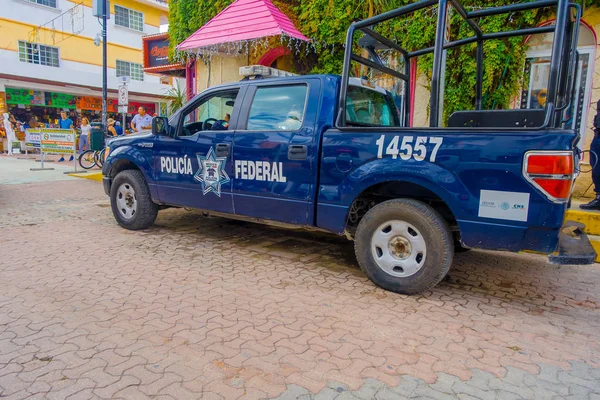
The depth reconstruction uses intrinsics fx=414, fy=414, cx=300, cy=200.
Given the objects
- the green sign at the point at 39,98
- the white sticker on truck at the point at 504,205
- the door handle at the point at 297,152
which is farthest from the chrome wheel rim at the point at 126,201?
the green sign at the point at 39,98

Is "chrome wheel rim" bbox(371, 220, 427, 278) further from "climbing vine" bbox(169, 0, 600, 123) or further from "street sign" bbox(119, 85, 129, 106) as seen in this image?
"street sign" bbox(119, 85, 129, 106)

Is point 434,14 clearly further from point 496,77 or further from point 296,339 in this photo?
point 296,339

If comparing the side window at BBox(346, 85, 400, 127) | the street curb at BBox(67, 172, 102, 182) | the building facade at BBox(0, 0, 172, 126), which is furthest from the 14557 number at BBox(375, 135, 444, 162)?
the building facade at BBox(0, 0, 172, 126)

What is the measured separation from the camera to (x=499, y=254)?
5.28 m

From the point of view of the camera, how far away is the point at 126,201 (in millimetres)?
5910

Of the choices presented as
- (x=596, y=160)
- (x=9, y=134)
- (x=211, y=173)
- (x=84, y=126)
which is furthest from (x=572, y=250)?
(x=9, y=134)

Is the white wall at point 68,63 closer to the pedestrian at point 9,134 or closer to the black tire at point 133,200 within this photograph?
the pedestrian at point 9,134

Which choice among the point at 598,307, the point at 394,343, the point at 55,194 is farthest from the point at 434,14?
the point at 55,194

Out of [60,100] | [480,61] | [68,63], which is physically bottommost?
[480,61]

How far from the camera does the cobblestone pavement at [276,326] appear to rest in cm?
238

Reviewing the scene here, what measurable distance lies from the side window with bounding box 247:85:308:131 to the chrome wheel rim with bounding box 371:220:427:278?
1.40 m

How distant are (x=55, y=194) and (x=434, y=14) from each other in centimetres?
883

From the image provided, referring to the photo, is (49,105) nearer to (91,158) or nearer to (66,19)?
(66,19)

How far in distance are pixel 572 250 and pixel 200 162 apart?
388 cm
